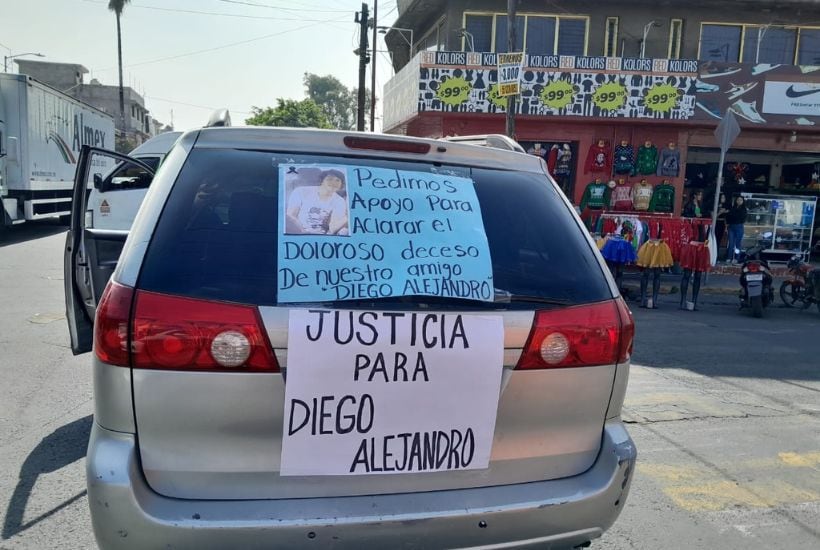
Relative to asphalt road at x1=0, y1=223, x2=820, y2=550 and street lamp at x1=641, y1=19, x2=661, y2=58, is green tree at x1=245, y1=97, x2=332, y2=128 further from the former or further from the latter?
asphalt road at x1=0, y1=223, x2=820, y2=550

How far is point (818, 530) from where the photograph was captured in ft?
11.3

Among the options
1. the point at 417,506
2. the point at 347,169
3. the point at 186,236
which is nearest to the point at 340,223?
the point at 347,169

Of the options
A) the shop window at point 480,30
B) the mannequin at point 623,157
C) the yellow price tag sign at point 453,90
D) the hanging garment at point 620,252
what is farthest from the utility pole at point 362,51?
the hanging garment at point 620,252

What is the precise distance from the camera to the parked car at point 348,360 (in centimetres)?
195

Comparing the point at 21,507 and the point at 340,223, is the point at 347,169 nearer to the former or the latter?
the point at 340,223

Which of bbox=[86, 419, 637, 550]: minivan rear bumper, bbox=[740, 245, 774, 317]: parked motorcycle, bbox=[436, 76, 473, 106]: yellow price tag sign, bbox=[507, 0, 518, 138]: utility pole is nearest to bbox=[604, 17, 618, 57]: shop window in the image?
bbox=[436, 76, 473, 106]: yellow price tag sign

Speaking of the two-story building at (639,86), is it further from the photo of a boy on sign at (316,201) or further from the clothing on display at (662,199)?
the photo of a boy on sign at (316,201)

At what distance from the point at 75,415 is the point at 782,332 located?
353 inches

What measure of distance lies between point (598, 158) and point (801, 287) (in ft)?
21.6

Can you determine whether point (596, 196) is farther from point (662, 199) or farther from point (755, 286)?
point (755, 286)

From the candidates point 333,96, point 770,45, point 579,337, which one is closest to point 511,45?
point 770,45

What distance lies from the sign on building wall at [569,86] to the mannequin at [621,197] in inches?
69.6

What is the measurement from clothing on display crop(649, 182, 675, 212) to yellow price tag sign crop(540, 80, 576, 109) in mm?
3239

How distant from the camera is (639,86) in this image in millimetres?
15852
